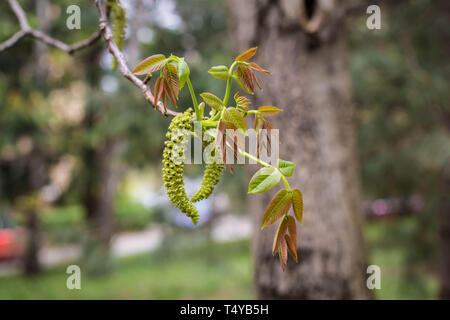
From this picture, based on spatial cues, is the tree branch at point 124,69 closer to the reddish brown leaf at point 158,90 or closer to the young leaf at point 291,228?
the reddish brown leaf at point 158,90

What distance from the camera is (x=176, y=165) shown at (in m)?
0.67

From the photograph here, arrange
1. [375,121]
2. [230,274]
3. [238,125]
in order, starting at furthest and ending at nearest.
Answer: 1. [230,274]
2. [375,121]
3. [238,125]

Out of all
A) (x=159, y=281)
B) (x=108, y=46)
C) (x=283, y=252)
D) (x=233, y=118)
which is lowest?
(x=159, y=281)

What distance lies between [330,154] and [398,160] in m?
2.76

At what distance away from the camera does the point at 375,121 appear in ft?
14.7

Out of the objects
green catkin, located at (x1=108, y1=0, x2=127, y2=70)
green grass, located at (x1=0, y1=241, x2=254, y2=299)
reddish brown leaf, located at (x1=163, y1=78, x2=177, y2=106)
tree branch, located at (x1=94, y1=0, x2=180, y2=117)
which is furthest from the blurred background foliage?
reddish brown leaf, located at (x1=163, y1=78, x2=177, y2=106)

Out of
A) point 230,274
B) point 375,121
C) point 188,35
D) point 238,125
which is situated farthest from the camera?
point 230,274

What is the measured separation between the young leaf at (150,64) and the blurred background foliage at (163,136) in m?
2.00

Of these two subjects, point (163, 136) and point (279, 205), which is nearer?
point (279, 205)

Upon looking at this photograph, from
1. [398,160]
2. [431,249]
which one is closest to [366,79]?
[398,160]

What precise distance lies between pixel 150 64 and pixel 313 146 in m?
1.18

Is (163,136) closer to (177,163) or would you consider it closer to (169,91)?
(169,91)

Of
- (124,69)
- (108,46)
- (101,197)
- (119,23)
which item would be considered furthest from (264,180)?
(101,197)
